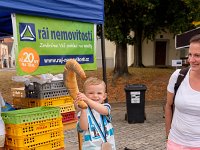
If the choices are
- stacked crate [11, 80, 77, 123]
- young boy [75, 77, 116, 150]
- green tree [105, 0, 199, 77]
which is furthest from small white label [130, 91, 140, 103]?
green tree [105, 0, 199, 77]

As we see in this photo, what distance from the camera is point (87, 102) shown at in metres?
2.67

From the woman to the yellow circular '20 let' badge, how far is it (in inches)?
69.1

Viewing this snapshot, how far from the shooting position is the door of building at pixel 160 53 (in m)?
33.1

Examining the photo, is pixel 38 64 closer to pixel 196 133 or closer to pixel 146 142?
pixel 196 133

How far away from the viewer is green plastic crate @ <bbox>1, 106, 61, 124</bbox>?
356 cm

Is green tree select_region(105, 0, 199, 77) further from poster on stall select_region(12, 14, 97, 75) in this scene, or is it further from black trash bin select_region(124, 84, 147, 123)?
poster on stall select_region(12, 14, 97, 75)

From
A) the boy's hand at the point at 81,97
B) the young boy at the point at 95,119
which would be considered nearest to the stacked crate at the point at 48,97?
the young boy at the point at 95,119

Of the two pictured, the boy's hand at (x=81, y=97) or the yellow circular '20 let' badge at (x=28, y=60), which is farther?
the yellow circular '20 let' badge at (x=28, y=60)

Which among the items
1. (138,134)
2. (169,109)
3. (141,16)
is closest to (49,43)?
(169,109)

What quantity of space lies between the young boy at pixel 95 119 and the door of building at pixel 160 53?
30.8m

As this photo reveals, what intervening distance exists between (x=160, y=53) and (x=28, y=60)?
3065 centimetres

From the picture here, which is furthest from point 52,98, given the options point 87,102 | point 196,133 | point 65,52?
point 196,133

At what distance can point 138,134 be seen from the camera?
23.7 ft

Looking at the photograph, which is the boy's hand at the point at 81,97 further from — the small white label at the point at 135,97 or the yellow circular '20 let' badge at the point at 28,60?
the small white label at the point at 135,97
